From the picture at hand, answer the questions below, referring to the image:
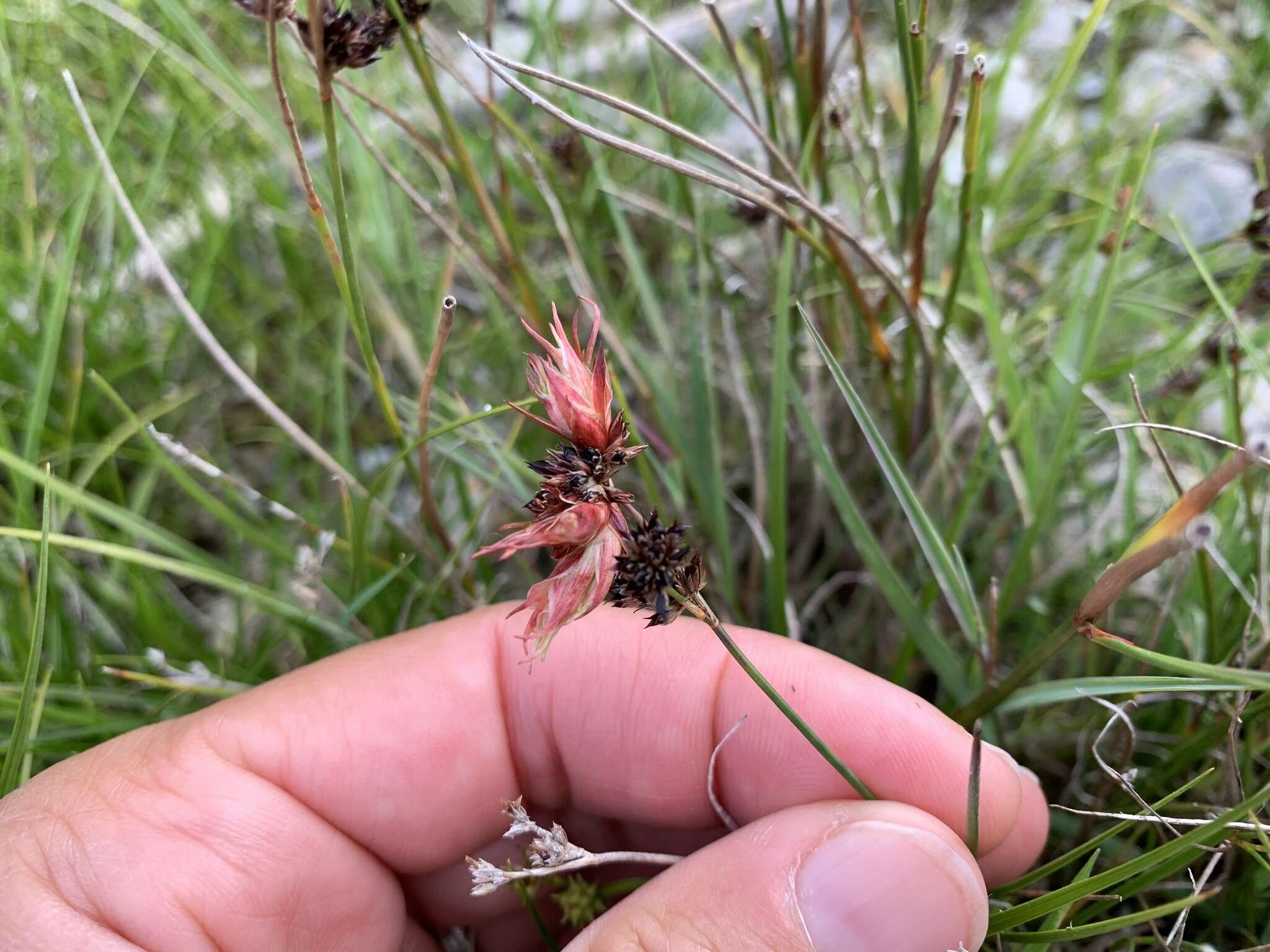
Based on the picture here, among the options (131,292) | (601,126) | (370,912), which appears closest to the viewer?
(370,912)

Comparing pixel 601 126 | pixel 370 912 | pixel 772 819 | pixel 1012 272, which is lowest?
pixel 370 912

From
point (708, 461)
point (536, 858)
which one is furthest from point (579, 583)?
point (708, 461)

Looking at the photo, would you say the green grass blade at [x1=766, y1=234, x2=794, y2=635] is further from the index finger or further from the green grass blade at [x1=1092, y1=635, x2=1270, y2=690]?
the green grass blade at [x1=1092, y1=635, x2=1270, y2=690]

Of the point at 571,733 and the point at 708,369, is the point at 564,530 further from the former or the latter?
the point at 708,369

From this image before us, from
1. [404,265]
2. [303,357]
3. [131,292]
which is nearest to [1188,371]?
[404,265]

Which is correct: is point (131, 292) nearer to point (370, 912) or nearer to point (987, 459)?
point (370, 912)

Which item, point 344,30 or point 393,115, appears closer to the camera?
point 344,30
